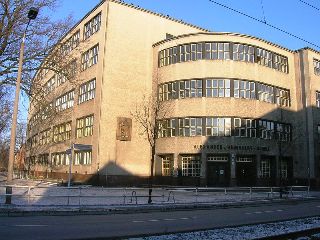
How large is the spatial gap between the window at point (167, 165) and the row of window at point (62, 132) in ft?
26.8

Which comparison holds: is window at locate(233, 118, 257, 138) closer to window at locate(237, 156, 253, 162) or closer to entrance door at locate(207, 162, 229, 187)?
window at locate(237, 156, 253, 162)

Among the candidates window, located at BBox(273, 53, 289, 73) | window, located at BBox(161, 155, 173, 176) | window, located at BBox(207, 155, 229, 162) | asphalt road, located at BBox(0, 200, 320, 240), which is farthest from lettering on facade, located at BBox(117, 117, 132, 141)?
asphalt road, located at BBox(0, 200, 320, 240)

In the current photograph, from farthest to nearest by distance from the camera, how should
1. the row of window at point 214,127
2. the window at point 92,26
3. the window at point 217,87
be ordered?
the window at point 92,26 < the window at point 217,87 < the row of window at point 214,127

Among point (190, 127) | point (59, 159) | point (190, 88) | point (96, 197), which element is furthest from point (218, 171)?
point (59, 159)

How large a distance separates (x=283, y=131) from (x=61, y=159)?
27.5 meters

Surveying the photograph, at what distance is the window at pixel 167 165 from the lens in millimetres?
38438

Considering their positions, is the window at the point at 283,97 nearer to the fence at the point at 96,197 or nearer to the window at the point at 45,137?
the fence at the point at 96,197

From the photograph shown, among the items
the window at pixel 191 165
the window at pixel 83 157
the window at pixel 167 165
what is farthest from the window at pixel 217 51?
the window at pixel 83 157

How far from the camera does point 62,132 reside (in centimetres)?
4906

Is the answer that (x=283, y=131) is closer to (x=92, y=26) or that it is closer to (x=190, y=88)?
(x=190, y=88)

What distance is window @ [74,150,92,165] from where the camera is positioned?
38.7 meters

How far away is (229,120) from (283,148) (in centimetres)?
850

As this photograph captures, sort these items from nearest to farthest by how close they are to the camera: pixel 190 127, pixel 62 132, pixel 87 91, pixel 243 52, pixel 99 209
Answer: pixel 99 209
pixel 190 127
pixel 243 52
pixel 87 91
pixel 62 132

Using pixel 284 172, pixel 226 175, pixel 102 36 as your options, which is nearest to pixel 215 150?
pixel 226 175
